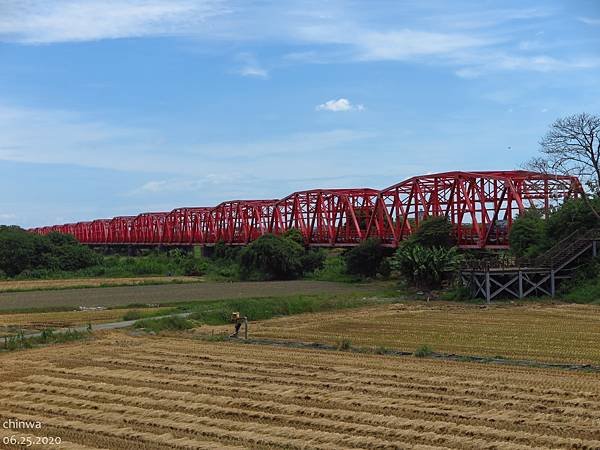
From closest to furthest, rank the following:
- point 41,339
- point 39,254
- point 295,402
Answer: point 295,402 → point 41,339 → point 39,254

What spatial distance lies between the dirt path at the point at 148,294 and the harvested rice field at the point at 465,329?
49.3 ft

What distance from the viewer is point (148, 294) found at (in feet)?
197

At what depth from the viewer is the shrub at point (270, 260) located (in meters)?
79.0

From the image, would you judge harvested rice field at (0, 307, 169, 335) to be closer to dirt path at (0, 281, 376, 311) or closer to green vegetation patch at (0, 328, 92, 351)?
green vegetation patch at (0, 328, 92, 351)

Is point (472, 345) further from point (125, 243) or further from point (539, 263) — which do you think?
point (125, 243)

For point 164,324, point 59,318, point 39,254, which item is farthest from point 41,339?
point 39,254

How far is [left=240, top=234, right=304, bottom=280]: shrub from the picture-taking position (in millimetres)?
79000

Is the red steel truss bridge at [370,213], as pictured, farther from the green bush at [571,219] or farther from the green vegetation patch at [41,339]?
the green vegetation patch at [41,339]

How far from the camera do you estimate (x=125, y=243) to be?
6619 inches

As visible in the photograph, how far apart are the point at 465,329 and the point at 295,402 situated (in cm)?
1599

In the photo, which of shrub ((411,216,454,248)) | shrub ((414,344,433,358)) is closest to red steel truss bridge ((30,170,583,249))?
shrub ((411,216,454,248))

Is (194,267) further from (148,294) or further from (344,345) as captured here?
(344,345)

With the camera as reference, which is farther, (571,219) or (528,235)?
(528,235)

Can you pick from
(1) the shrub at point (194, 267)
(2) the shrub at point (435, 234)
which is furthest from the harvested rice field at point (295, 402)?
(1) the shrub at point (194, 267)
